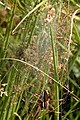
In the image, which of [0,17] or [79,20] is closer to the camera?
[0,17]

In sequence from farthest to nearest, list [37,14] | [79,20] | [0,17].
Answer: [79,20]
[0,17]
[37,14]

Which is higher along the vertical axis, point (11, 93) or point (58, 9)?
point (58, 9)

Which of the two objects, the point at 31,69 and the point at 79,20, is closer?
the point at 31,69

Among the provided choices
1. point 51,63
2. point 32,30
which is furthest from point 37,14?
point 51,63

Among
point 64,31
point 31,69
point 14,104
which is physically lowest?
point 14,104

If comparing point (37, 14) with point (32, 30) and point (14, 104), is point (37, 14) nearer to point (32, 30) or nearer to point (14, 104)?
point (32, 30)

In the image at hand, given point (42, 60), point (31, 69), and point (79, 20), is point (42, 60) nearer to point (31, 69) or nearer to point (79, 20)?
point (31, 69)

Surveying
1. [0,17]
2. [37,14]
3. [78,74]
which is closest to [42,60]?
[37,14]

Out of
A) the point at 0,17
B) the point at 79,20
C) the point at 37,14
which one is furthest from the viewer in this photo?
the point at 79,20

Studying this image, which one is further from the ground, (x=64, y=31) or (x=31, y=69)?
(x=64, y=31)
